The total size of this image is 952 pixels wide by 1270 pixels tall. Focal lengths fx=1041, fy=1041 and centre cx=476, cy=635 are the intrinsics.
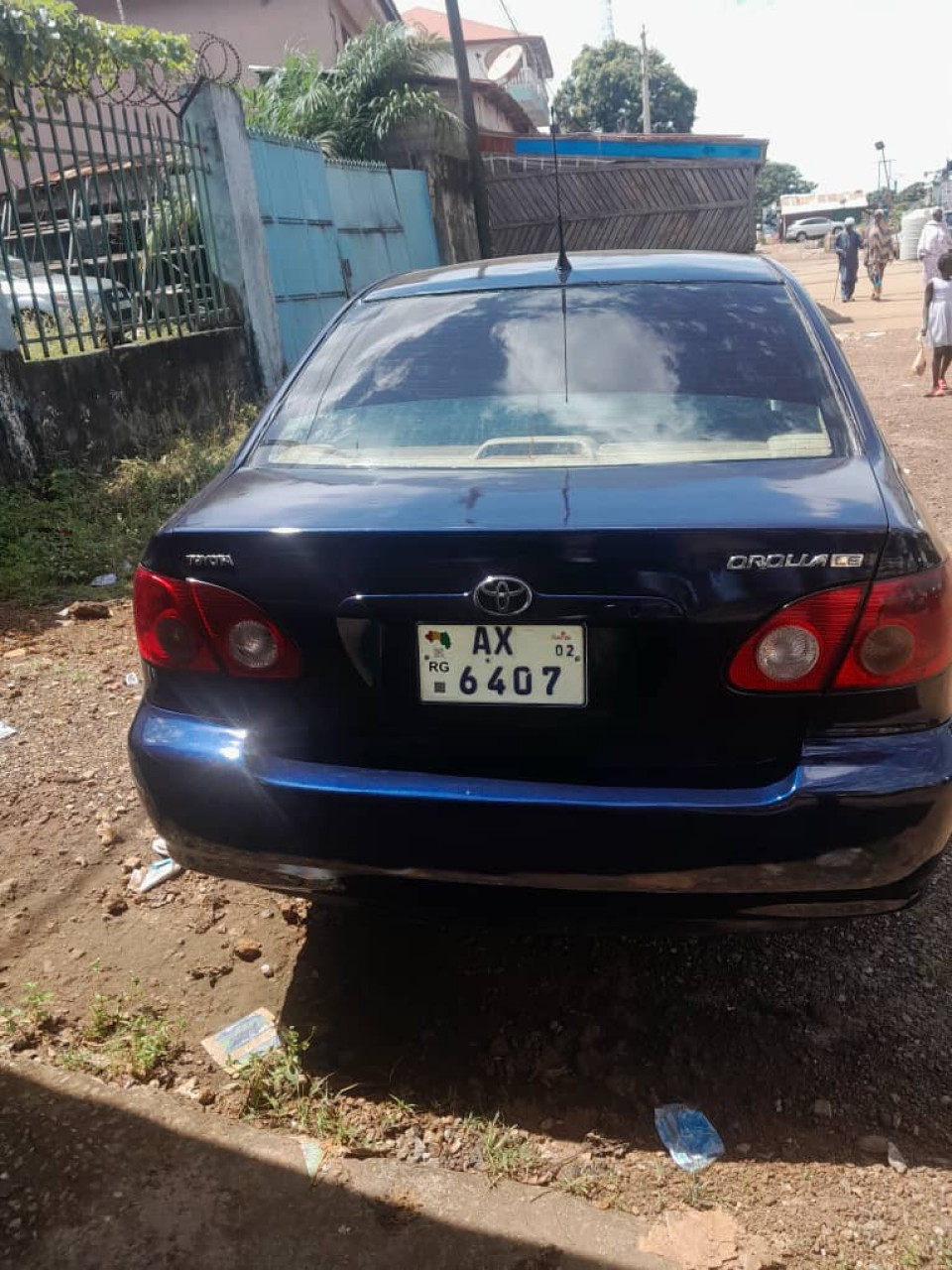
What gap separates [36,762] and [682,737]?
252 cm

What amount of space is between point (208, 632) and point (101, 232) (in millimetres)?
6103

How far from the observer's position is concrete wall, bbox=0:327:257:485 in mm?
6047

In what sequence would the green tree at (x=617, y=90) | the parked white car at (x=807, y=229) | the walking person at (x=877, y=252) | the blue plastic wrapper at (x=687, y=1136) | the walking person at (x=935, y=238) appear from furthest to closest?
the parked white car at (x=807, y=229), the green tree at (x=617, y=90), the walking person at (x=877, y=252), the walking person at (x=935, y=238), the blue plastic wrapper at (x=687, y=1136)

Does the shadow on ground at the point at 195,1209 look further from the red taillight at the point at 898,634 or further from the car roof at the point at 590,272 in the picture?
the car roof at the point at 590,272

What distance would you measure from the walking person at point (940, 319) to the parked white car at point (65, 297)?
7.11 meters

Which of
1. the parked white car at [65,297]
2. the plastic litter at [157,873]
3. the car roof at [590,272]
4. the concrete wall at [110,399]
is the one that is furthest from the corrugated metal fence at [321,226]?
the plastic litter at [157,873]

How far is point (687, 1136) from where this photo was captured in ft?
6.49

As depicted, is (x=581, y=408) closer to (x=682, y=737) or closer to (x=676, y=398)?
(x=676, y=398)

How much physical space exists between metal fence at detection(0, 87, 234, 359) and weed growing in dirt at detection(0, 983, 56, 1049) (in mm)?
4816

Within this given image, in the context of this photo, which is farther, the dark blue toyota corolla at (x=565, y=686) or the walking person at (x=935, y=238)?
the walking person at (x=935, y=238)

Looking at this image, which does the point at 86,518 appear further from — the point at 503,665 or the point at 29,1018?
the point at 503,665

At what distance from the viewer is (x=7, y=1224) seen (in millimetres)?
1736

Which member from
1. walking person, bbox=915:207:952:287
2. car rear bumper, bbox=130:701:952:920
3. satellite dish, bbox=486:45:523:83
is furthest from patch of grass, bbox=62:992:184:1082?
satellite dish, bbox=486:45:523:83

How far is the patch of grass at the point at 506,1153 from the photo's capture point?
189cm
